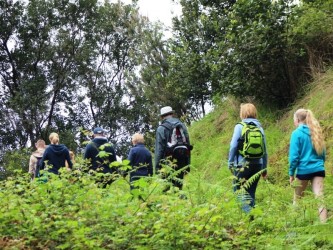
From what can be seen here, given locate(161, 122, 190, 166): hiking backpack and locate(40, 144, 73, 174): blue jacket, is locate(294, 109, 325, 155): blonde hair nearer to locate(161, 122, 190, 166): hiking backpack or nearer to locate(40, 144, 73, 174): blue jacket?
locate(161, 122, 190, 166): hiking backpack

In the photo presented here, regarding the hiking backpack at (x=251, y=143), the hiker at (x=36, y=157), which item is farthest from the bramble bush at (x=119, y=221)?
the hiker at (x=36, y=157)

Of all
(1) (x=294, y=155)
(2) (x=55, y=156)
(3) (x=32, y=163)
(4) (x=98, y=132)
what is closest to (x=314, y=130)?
(1) (x=294, y=155)

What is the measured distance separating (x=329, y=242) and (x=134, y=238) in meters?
2.17

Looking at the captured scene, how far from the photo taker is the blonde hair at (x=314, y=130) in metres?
6.82

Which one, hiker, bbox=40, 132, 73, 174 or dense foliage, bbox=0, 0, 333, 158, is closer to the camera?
hiker, bbox=40, 132, 73, 174

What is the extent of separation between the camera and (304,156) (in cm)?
688

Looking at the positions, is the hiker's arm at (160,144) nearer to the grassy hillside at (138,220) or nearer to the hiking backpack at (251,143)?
the hiking backpack at (251,143)

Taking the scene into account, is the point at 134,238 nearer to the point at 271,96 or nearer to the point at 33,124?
the point at 271,96

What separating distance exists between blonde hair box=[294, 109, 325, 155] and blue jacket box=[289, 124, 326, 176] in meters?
0.05

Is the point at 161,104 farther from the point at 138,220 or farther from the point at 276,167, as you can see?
the point at 138,220

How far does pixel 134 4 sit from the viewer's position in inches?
1357

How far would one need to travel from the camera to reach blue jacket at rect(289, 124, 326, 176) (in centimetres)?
682

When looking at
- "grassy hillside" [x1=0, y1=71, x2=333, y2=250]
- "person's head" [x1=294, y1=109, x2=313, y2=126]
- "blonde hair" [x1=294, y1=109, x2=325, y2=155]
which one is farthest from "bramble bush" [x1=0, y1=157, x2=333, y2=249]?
"person's head" [x1=294, y1=109, x2=313, y2=126]

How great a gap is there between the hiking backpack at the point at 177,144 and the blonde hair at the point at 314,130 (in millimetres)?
1886
